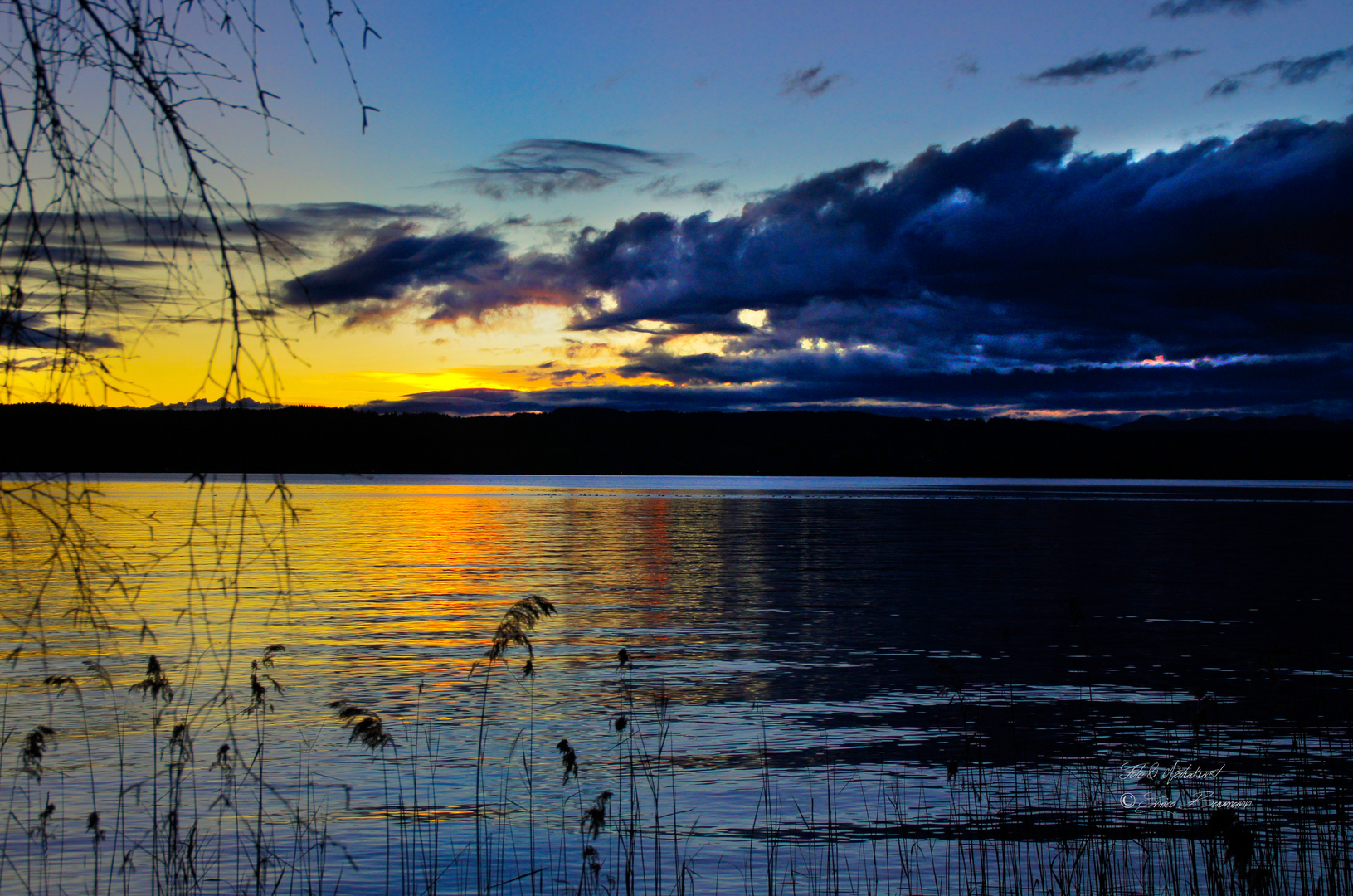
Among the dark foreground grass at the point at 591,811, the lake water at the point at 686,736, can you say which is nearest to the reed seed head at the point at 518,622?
the dark foreground grass at the point at 591,811

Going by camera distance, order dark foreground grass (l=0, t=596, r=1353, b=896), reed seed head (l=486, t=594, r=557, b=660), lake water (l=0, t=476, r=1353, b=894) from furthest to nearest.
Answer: lake water (l=0, t=476, r=1353, b=894), dark foreground grass (l=0, t=596, r=1353, b=896), reed seed head (l=486, t=594, r=557, b=660)

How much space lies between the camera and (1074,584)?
37062 mm

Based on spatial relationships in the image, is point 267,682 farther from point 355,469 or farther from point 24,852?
point 355,469

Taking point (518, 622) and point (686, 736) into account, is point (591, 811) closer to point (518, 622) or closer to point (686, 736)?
point (518, 622)

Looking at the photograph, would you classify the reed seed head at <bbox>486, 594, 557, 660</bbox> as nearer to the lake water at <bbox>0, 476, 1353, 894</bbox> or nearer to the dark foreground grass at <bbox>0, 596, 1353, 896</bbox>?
the dark foreground grass at <bbox>0, 596, 1353, 896</bbox>

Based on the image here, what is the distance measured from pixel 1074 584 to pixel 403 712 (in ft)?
91.3

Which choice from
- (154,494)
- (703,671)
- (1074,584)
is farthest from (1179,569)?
(154,494)

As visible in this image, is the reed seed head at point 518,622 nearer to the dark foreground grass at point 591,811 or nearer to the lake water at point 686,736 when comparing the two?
the dark foreground grass at point 591,811

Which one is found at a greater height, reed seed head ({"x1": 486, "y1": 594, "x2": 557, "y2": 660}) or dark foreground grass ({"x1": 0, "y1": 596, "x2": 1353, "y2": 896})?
reed seed head ({"x1": 486, "y1": 594, "x2": 557, "y2": 660})

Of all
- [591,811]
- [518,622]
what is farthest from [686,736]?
[591,811]

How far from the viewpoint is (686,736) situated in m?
15.2

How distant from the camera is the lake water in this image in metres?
9.97

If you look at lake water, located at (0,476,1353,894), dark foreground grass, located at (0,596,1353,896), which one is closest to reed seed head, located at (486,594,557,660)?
dark foreground grass, located at (0,596,1353,896)

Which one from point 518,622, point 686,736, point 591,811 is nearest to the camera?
point 591,811
